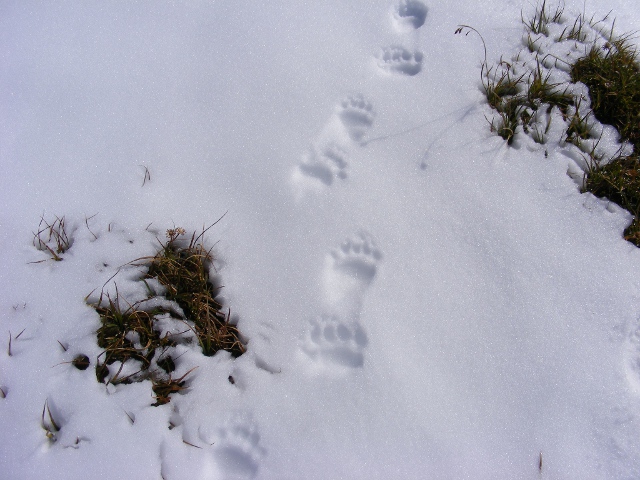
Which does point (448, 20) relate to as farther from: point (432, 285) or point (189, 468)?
point (189, 468)

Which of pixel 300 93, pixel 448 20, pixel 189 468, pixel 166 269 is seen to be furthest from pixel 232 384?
pixel 448 20

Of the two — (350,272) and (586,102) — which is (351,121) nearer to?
(350,272)

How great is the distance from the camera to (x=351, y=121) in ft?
7.54

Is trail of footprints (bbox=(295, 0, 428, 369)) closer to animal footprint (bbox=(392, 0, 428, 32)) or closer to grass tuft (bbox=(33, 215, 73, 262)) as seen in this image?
animal footprint (bbox=(392, 0, 428, 32))

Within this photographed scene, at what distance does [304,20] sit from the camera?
8.42 feet

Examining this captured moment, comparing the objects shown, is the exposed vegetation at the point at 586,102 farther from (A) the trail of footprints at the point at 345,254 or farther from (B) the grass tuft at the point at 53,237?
(B) the grass tuft at the point at 53,237

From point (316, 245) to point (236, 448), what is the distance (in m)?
0.92

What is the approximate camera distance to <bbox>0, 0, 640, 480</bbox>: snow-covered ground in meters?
1.63

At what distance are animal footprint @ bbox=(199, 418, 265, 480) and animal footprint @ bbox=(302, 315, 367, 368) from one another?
1.27 ft

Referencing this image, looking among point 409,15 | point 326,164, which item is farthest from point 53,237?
point 409,15

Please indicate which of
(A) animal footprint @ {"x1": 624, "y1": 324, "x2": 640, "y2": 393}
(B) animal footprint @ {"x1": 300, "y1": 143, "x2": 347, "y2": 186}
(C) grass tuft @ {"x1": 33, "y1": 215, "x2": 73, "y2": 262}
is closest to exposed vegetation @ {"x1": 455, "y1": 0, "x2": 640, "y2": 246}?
(A) animal footprint @ {"x1": 624, "y1": 324, "x2": 640, "y2": 393}

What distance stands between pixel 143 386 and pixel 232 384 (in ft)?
1.19

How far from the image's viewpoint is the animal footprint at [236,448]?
1.60 meters

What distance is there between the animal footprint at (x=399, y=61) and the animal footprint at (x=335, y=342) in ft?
4.84
